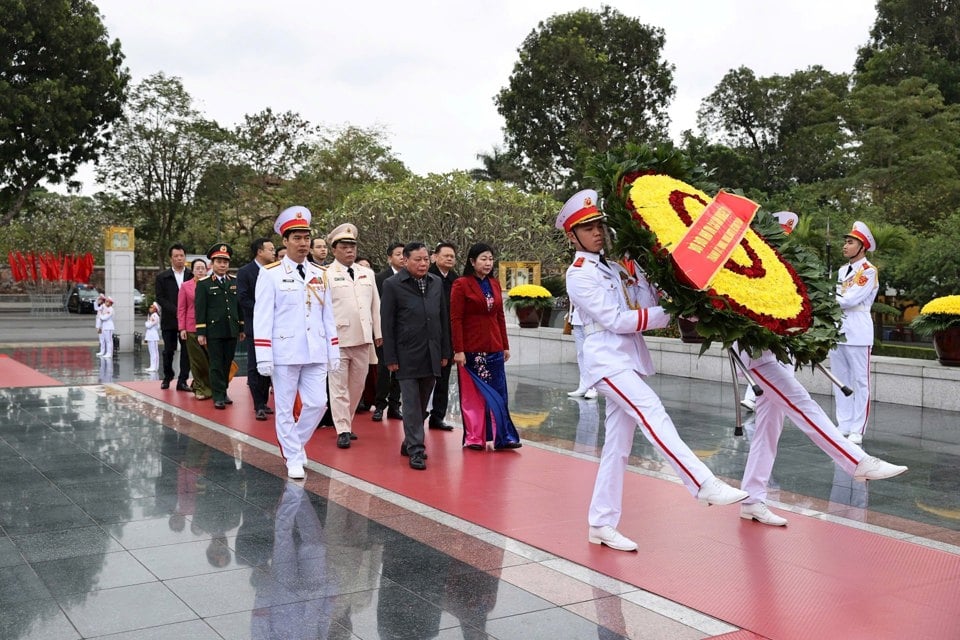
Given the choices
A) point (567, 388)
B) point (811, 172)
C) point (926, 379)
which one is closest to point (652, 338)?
point (567, 388)

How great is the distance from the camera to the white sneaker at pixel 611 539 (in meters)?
4.92

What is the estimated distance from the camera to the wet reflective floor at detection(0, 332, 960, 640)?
3910 mm

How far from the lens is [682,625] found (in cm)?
386

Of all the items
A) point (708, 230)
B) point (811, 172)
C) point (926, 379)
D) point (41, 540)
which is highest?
point (811, 172)

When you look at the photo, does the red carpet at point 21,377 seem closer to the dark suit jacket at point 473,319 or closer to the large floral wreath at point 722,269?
the dark suit jacket at point 473,319

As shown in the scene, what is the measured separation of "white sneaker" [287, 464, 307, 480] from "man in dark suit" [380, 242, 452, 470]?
2.79 ft

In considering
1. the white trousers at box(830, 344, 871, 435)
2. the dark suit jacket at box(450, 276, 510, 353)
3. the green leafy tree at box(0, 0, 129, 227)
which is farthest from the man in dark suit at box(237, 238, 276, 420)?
the green leafy tree at box(0, 0, 129, 227)

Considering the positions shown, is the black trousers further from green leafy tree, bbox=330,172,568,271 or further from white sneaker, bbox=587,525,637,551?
green leafy tree, bbox=330,172,568,271

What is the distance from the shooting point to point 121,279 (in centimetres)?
1953

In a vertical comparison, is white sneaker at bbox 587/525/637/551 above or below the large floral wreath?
below

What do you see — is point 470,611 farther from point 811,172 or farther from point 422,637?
point 811,172

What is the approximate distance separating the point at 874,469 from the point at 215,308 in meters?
7.60

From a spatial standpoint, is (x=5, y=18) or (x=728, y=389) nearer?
(x=728, y=389)

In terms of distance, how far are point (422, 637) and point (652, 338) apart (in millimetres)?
10861
